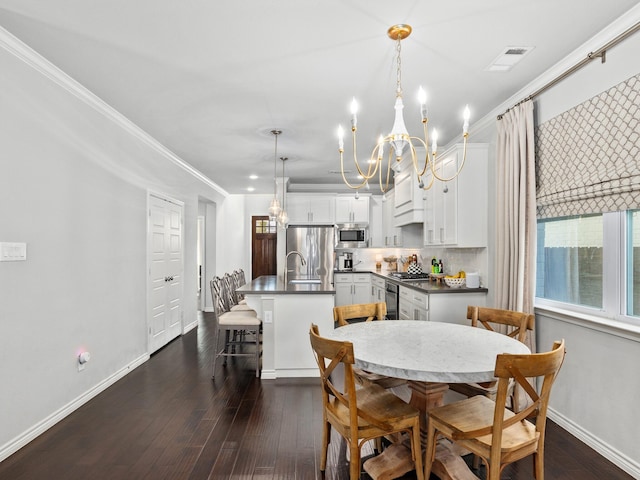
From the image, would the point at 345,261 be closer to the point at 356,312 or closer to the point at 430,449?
the point at 356,312

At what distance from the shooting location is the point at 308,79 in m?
2.87

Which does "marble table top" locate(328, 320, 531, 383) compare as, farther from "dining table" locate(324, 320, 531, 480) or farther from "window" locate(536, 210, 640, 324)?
"window" locate(536, 210, 640, 324)

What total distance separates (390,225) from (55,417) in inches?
212

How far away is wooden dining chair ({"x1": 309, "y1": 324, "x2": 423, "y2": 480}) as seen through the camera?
1.78m

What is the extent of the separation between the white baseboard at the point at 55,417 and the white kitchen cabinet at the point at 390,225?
4.44 meters

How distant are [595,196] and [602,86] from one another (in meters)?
0.72

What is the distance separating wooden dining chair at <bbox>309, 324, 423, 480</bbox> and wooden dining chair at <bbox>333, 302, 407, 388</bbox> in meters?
0.37

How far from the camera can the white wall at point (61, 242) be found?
235 centimetres

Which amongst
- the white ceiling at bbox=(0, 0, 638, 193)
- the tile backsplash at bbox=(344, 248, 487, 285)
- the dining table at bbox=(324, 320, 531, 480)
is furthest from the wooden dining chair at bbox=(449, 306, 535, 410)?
the white ceiling at bbox=(0, 0, 638, 193)

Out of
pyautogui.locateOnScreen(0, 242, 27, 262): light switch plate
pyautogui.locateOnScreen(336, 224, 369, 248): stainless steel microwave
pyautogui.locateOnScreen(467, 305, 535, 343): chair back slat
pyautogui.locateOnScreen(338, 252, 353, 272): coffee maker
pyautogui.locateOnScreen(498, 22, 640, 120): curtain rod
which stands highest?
pyautogui.locateOnScreen(498, 22, 640, 120): curtain rod

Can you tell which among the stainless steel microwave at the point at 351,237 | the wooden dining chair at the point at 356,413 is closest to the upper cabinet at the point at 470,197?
the wooden dining chair at the point at 356,413

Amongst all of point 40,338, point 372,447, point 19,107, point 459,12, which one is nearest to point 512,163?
point 459,12

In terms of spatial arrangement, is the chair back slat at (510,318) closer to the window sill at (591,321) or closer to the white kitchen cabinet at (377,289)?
the window sill at (591,321)

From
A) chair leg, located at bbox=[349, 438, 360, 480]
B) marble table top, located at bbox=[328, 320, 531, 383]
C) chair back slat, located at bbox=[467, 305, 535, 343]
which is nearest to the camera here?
marble table top, located at bbox=[328, 320, 531, 383]
